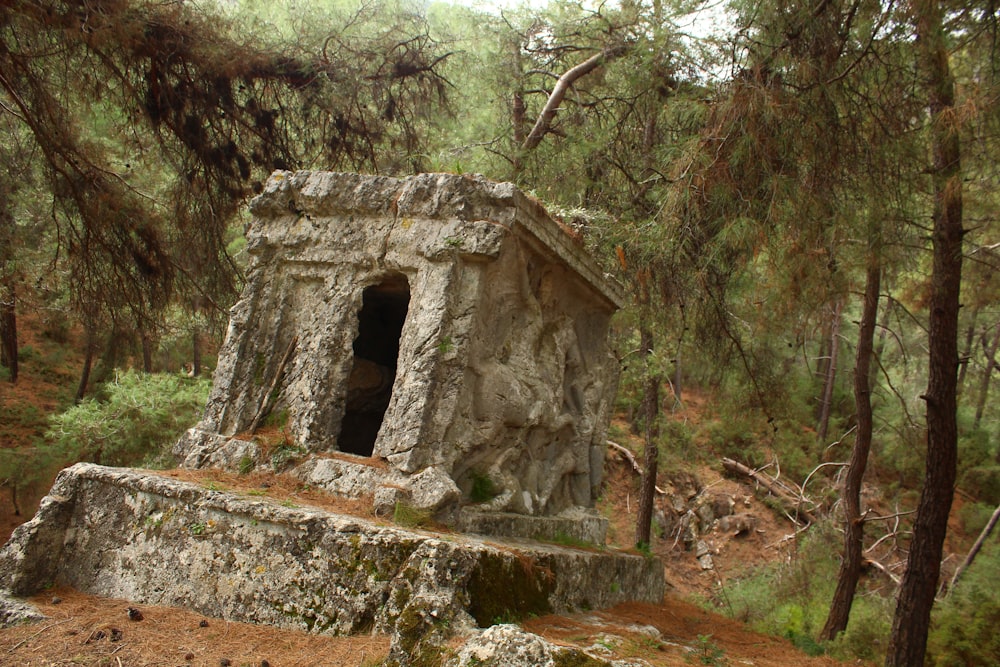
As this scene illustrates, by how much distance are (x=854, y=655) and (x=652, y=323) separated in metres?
4.51

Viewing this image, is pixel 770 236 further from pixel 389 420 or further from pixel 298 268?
pixel 298 268

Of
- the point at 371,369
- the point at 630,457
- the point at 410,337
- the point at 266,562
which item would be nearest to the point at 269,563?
the point at 266,562

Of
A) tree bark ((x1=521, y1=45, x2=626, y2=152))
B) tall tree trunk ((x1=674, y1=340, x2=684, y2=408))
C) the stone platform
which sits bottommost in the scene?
the stone platform

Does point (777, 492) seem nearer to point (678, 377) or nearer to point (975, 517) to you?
point (678, 377)

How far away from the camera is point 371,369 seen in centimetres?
720

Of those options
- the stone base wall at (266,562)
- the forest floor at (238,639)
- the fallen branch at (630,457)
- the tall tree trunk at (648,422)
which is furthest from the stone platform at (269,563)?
the fallen branch at (630,457)

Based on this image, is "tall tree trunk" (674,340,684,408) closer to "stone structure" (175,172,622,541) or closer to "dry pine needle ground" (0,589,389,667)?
"stone structure" (175,172,622,541)

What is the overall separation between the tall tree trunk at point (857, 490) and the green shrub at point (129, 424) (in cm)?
800

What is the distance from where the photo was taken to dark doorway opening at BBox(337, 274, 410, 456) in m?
7.14

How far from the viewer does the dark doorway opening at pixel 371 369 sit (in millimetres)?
7137

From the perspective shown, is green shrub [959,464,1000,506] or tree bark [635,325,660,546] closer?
tree bark [635,325,660,546]

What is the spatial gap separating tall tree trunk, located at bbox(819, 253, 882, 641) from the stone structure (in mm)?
4804

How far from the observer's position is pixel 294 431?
5113 millimetres

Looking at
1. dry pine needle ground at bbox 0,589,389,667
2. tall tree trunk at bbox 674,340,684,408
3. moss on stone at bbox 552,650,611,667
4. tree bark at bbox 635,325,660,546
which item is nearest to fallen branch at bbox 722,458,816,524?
tall tree trunk at bbox 674,340,684,408
